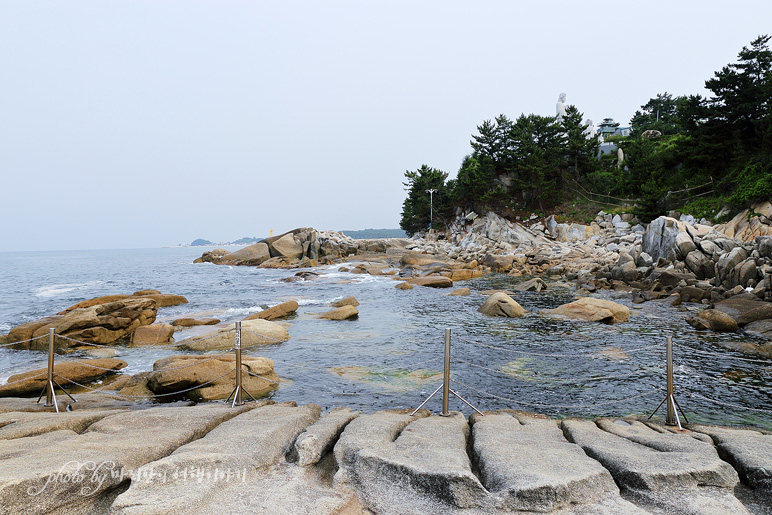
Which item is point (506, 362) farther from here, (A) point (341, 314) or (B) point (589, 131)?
(B) point (589, 131)

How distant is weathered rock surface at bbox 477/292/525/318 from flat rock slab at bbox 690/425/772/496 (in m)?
11.7

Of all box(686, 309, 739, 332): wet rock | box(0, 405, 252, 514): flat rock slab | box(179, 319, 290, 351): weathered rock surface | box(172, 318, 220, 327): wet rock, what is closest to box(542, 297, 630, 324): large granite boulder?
box(686, 309, 739, 332): wet rock

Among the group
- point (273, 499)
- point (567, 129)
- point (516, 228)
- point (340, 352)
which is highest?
point (567, 129)

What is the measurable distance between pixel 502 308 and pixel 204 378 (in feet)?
39.4

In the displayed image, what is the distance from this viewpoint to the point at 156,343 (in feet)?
43.8

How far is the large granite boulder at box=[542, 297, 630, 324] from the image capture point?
1531cm

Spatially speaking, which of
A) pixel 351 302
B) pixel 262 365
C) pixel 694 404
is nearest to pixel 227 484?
pixel 262 365

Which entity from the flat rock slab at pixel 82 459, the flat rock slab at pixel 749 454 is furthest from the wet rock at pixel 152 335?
the flat rock slab at pixel 749 454

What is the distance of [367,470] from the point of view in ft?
12.3

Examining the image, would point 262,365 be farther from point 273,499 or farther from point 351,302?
point 351,302

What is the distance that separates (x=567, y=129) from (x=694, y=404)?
4601cm

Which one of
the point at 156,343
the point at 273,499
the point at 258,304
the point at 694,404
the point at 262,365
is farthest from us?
the point at 258,304

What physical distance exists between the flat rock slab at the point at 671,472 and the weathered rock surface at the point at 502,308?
40.4 feet

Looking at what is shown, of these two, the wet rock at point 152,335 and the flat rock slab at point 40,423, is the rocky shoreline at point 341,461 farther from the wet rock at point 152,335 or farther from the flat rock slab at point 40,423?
the wet rock at point 152,335
